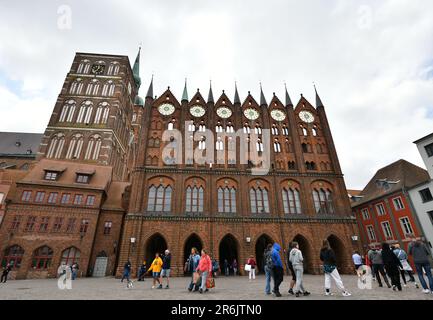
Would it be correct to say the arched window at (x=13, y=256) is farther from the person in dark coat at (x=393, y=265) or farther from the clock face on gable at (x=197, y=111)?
the person in dark coat at (x=393, y=265)

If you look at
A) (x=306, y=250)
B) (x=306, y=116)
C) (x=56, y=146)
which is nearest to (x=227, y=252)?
(x=306, y=250)

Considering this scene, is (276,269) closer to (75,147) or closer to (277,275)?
(277,275)

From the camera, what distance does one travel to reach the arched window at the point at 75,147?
41.2m

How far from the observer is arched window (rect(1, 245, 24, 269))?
2257cm

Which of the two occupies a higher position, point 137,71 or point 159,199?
point 137,71

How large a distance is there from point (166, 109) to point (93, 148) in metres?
21.8

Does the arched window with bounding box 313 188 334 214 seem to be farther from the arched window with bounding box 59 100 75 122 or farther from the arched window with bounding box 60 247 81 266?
the arched window with bounding box 59 100 75 122

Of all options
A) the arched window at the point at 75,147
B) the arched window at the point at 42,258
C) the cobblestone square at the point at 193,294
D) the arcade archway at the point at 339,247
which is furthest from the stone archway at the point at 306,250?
the arched window at the point at 75,147

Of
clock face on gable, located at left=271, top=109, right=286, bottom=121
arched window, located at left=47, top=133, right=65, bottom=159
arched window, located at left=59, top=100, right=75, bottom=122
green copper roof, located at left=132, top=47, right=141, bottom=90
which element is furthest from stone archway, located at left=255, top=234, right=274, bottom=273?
green copper roof, located at left=132, top=47, right=141, bottom=90

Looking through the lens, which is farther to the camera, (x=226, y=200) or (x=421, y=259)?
(x=226, y=200)

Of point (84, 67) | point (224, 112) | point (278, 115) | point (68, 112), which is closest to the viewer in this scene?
point (224, 112)

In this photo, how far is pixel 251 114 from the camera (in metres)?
30.6
